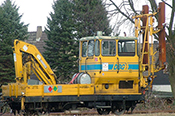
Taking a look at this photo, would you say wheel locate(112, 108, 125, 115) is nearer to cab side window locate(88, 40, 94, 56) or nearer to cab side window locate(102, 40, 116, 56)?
cab side window locate(102, 40, 116, 56)

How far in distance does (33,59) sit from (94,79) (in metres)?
2.96

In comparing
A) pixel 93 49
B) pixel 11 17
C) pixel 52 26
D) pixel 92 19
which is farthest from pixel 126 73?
pixel 11 17

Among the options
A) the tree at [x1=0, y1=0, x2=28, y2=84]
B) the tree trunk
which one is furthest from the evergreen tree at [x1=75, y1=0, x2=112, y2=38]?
the tree at [x1=0, y1=0, x2=28, y2=84]

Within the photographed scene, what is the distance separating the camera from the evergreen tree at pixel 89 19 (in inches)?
890

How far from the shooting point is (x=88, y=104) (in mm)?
13078

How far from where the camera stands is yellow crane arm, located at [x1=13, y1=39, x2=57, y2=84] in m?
13.1

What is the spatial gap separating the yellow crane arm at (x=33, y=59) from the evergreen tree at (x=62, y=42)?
10.1 meters

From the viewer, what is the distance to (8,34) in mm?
24750

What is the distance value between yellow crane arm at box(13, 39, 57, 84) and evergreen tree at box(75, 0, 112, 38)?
9084 mm

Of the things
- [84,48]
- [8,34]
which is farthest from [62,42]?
[84,48]

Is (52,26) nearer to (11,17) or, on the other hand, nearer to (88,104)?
(11,17)

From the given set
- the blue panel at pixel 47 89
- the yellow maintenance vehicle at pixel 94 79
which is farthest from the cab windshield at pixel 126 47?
the blue panel at pixel 47 89

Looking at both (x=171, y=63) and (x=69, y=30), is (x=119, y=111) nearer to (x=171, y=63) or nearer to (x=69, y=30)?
(x=171, y=63)

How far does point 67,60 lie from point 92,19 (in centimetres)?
405
